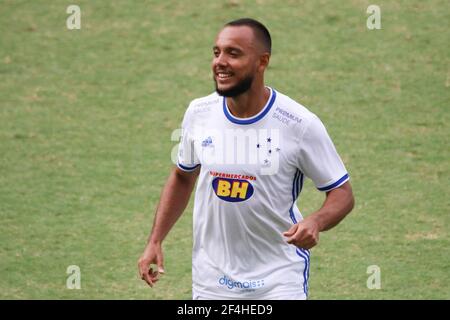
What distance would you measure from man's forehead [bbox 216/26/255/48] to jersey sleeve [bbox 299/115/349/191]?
56 cm

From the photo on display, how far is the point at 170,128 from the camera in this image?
39.7 ft

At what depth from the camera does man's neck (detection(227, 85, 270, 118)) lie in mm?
6031

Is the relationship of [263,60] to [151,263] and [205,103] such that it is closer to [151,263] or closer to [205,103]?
[205,103]

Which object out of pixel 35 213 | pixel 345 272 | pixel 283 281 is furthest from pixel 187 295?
pixel 283 281

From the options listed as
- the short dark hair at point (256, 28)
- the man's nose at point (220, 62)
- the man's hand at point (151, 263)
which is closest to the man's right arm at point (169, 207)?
the man's hand at point (151, 263)

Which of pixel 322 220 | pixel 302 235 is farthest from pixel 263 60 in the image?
pixel 302 235

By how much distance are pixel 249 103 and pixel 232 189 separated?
49cm

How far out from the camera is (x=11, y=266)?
31.0 ft

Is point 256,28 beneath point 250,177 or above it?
above

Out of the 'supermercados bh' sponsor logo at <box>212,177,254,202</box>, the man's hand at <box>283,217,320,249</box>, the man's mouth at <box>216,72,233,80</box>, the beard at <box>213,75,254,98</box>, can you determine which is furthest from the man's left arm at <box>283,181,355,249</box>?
the man's mouth at <box>216,72,233,80</box>

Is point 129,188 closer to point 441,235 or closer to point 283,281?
point 441,235

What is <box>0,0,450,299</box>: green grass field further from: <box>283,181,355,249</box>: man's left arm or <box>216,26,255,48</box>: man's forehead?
<box>216,26,255,48</box>: man's forehead

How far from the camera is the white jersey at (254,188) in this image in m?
6.00

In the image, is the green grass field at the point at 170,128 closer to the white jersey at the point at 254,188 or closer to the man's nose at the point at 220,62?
the white jersey at the point at 254,188
